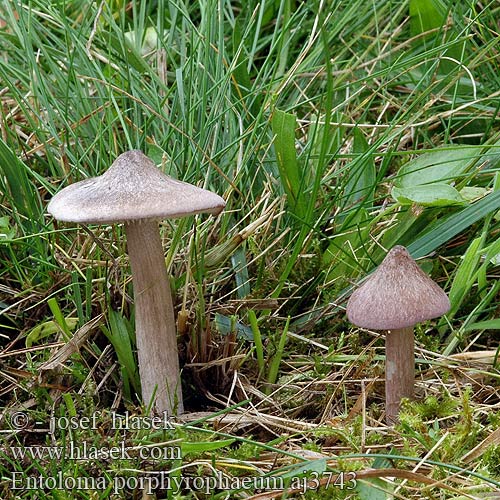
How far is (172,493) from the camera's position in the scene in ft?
4.97

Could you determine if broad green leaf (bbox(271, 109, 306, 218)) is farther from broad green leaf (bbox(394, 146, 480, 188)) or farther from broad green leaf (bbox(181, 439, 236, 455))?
broad green leaf (bbox(181, 439, 236, 455))

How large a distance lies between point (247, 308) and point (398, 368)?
463 mm

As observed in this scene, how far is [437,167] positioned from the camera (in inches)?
87.4

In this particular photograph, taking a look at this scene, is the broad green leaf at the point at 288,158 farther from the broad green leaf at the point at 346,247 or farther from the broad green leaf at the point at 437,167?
the broad green leaf at the point at 437,167

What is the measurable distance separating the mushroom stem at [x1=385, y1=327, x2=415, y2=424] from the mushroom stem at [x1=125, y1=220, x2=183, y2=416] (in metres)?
0.50

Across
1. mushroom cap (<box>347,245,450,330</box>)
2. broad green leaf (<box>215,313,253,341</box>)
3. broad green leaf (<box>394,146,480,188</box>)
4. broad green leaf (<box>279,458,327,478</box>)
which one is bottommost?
broad green leaf (<box>279,458,327,478</box>)

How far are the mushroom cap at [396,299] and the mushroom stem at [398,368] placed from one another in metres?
0.13

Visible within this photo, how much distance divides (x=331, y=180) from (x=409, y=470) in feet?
3.69

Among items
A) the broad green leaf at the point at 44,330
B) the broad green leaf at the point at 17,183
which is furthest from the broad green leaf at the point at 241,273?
the broad green leaf at the point at 17,183

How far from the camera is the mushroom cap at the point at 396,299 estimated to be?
1.62 meters

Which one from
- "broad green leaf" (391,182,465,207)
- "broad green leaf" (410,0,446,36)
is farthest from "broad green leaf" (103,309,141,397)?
"broad green leaf" (410,0,446,36)

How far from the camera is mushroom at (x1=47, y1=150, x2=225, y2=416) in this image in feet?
4.99

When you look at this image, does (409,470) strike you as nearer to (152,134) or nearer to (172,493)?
(172,493)

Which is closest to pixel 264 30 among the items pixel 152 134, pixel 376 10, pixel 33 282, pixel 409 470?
pixel 376 10
